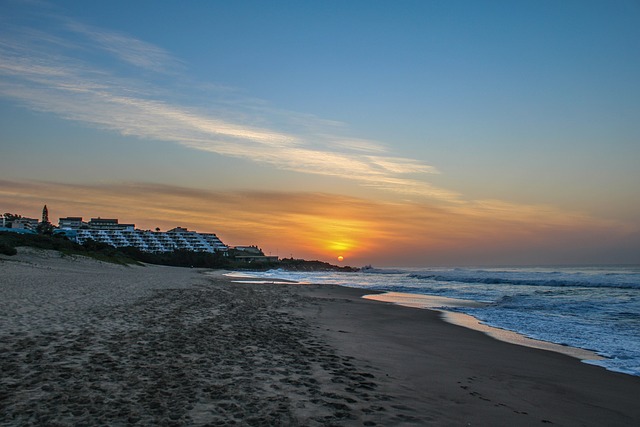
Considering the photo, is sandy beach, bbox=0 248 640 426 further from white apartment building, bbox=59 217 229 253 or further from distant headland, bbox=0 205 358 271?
white apartment building, bbox=59 217 229 253

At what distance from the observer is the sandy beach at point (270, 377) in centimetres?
546

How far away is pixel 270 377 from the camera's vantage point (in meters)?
7.20

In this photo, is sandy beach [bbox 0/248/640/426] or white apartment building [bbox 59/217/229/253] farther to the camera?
white apartment building [bbox 59/217/229/253]

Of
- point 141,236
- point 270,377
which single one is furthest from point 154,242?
point 270,377

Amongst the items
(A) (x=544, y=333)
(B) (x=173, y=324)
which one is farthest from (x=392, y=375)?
(A) (x=544, y=333)

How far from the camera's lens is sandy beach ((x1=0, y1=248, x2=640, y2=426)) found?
5.46m

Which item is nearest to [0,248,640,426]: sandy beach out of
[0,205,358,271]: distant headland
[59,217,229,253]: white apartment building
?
[0,205,358,271]: distant headland

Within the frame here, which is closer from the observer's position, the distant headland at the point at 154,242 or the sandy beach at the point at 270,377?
the sandy beach at the point at 270,377

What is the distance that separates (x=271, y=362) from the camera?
8.30 meters

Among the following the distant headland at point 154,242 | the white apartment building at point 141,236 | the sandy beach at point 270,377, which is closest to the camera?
the sandy beach at point 270,377

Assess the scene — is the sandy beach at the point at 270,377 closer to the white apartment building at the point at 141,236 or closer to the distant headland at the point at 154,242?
the distant headland at the point at 154,242

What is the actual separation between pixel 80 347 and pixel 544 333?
14.5m

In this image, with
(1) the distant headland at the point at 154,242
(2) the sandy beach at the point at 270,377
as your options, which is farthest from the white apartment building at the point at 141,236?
(2) the sandy beach at the point at 270,377

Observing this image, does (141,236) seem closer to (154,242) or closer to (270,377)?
(154,242)
